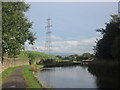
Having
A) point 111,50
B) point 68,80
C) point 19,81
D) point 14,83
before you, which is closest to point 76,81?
point 68,80

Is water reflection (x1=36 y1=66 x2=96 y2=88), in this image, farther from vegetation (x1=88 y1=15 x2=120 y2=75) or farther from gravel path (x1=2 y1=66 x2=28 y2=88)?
vegetation (x1=88 y1=15 x2=120 y2=75)

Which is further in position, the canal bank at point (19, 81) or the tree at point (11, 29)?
the tree at point (11, 29)

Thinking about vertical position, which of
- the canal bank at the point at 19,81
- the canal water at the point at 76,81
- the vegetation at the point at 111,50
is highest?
the vegetation at the point at 111,50

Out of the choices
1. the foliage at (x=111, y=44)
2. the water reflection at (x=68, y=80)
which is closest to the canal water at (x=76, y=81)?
the water reflection at (x=68, y=80)

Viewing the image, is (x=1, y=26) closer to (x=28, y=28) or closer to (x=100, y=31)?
(x=28, y=28)

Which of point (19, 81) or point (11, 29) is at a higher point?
point (11, 29)

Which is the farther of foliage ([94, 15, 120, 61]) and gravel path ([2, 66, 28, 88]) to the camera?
foliage ([94, 15, 120, 61])

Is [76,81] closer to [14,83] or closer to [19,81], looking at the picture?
[19,81]

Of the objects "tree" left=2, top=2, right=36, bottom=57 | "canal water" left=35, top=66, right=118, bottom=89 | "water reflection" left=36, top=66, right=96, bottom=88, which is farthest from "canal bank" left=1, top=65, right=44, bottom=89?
"tree" left=2, top=2, right=36, bottom=57

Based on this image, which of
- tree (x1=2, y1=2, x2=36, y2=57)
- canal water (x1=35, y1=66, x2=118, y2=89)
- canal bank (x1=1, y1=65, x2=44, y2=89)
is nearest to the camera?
canal bank (x1=1, y1=65, x2=44, y2=89)

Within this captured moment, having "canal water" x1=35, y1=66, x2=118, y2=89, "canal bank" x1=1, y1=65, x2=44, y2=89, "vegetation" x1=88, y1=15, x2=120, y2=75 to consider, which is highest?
"vegetation" x1=88, y1=15, x2=120, y2=75

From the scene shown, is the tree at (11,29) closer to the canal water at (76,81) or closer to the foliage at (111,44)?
the canal water at (76,81)

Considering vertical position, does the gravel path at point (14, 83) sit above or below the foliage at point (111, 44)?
below

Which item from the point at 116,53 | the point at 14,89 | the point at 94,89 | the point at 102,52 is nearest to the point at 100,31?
the point at 102,52
